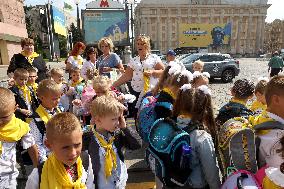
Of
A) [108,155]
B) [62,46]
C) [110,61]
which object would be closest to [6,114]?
[108,155]

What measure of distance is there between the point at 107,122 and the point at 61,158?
52 centimetres

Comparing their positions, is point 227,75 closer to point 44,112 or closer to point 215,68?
point 215,68

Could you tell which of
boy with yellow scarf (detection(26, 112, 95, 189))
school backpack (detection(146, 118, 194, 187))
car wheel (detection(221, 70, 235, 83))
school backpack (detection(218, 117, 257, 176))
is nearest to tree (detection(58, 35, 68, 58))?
car wheel (detection(221, 70, 235, 83))

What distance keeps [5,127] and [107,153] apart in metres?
0.85

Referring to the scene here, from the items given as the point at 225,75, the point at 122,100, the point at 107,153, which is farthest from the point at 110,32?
the point at 107,153

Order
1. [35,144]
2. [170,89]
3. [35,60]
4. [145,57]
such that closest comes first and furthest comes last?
[35,144]
[170,89]
[145,57]
[35,60]

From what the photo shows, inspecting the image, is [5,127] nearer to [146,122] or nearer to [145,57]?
[146,122]

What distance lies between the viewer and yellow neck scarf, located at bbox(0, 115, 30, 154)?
2.25 m

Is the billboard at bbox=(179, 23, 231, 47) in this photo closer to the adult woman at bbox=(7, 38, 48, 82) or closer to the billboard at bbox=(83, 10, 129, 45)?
the billboard at bbox=(83, 10, 129, 45)

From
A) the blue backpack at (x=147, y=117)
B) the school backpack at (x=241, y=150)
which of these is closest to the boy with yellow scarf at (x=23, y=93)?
the blue backpack at (x=147, y=117)

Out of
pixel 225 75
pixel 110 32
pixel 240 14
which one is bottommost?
pixel 225 75

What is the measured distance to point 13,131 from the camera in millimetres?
2303

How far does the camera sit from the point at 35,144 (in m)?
2.57

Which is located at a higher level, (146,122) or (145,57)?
(145,57)
